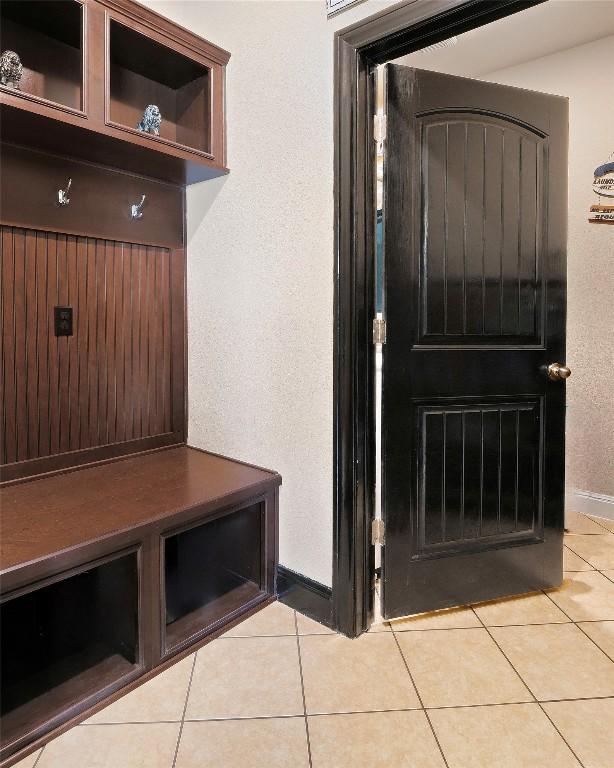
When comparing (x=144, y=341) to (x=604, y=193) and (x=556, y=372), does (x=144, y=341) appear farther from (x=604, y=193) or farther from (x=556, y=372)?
(x=604, y=193)

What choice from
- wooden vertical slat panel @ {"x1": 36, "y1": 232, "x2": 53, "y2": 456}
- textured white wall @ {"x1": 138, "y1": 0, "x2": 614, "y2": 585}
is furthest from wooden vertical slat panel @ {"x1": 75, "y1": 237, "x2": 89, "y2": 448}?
textured white wall @ {"x1": 138, "y1": 0, "x2": 614, "y2": 585}

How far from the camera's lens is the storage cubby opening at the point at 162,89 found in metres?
2.09

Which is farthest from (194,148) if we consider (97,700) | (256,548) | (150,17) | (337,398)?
(97,700)

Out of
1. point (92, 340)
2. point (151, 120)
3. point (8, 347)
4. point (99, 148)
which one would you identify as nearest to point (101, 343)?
point (92, 340)

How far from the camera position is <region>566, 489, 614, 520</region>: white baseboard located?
312 cm

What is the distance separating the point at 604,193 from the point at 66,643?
3643mm

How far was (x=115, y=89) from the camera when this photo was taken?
218cm

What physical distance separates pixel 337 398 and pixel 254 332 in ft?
1.85

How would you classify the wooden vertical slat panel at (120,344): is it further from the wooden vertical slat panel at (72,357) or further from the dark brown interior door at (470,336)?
the dark brown interior door at (470,336)

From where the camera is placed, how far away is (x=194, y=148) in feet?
7.45

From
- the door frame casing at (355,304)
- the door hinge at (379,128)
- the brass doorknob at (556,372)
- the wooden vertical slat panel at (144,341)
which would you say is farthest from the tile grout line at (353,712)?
the door hinge at (379,128)

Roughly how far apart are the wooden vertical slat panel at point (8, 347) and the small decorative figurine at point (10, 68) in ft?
1.65

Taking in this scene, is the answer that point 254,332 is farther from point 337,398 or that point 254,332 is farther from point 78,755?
point 78,755

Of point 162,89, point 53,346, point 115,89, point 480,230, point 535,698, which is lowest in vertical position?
point 535,698
